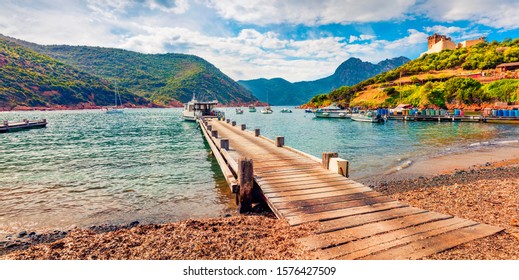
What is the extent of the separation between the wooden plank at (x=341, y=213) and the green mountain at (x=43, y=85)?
15116cm

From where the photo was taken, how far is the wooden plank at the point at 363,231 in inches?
199

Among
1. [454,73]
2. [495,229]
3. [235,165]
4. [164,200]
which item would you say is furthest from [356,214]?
[454,73]

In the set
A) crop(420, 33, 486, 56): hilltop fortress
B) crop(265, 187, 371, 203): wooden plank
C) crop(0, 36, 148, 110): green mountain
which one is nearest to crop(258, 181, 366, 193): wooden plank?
crop(265, 187, 371, 203): wooden plank

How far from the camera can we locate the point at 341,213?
6320 millimetres

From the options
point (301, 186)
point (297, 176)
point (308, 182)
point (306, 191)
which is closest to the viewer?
point (306, 191)

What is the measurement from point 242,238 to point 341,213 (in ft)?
7.69

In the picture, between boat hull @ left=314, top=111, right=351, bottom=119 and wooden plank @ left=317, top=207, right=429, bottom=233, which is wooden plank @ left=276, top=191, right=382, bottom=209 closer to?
wooden plank @ left=317, top=207, right=429, bottom=233

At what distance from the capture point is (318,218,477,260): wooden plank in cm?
468

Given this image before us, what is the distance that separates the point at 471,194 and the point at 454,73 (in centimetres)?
11083

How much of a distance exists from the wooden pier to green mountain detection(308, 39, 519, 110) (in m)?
84.2

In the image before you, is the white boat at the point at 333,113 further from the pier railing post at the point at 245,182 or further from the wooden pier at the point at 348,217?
the pier railing post at the point at 245,182

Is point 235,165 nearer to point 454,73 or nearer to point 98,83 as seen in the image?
point 454,73

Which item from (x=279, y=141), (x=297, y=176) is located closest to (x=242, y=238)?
(x=297, y=176)

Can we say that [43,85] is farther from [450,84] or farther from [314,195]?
[450,84]
